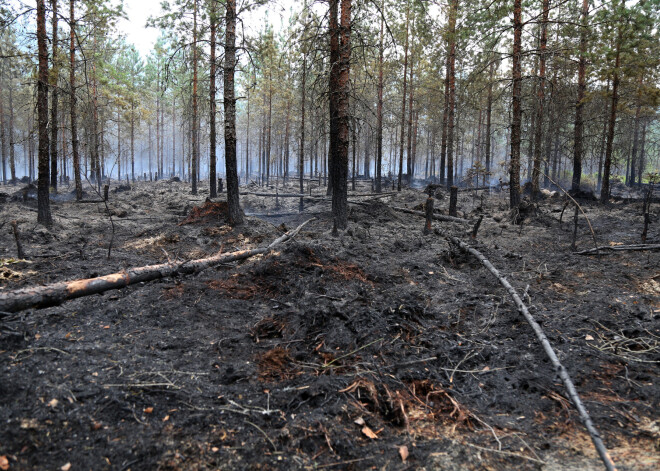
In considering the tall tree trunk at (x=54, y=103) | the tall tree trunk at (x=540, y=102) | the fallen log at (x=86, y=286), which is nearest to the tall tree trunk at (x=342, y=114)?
the fallen log at (x=86, y=286)

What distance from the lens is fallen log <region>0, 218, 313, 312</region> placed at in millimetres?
4090

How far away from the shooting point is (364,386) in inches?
140

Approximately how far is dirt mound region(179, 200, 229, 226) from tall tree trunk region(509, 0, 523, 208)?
9.87 meters

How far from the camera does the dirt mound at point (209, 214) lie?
471 inches

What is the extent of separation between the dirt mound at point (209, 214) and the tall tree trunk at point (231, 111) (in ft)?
2.07

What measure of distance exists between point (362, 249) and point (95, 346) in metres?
5.96

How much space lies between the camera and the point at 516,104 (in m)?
12.8

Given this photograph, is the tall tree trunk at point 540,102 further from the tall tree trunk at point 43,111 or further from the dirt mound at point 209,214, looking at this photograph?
the tall tree trunk at point 43,111

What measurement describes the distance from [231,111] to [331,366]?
9100 mm

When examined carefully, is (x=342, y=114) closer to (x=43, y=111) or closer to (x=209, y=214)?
(x=209, y=214)

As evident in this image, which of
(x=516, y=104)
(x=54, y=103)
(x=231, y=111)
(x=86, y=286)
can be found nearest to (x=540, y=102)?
(x=516, y=104)

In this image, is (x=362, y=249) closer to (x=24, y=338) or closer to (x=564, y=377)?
(x=564, y=377)

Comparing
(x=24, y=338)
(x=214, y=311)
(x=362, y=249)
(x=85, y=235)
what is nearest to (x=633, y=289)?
(x=362, y=249)

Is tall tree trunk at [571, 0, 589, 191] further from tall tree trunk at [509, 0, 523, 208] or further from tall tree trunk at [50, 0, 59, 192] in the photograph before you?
tall tree trunk at [50, 0, 59, 192]
